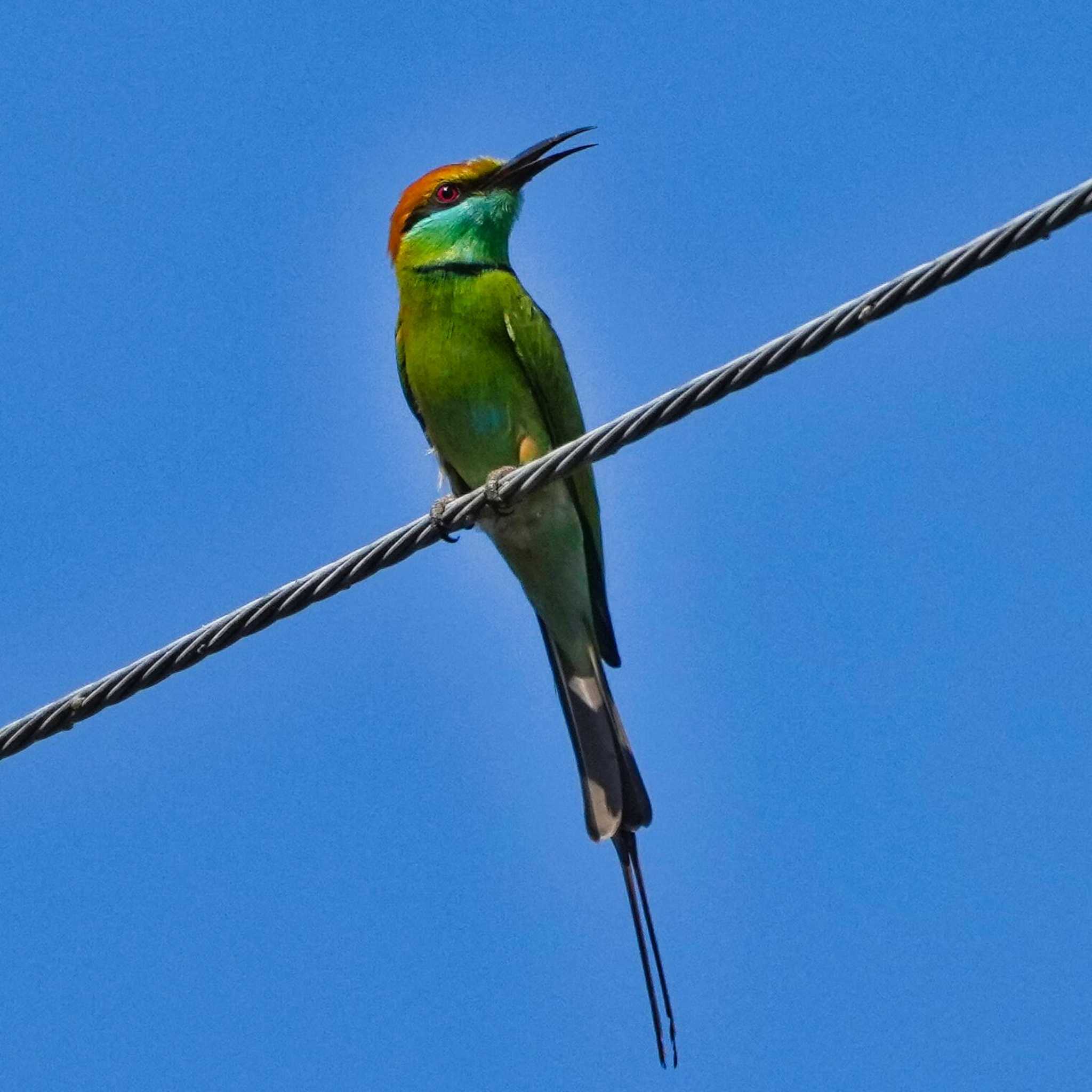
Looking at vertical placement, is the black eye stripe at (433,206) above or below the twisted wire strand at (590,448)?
above

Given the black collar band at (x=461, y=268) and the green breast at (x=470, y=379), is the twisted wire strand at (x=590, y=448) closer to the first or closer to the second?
the green breast at (x=470, y=379)

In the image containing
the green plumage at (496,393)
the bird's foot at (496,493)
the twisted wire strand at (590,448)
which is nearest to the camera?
the twisted wire strand at (590,448)

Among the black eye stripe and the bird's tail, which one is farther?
the black eye stripe

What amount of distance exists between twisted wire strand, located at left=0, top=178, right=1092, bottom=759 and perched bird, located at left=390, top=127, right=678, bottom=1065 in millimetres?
1221

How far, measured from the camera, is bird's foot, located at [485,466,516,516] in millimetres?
4051

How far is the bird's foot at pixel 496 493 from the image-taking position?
13.3 ft

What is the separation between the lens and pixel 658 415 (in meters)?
3.10

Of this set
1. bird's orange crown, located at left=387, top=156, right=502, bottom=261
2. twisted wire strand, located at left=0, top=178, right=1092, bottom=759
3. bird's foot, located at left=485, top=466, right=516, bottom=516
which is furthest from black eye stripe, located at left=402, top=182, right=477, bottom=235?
twisted wire strand, located at left=0, top=178, right=1092, bottom=759

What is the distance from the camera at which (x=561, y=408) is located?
205 inches

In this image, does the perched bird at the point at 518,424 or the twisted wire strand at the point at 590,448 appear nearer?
the twisted wire strand at the point at 590,448

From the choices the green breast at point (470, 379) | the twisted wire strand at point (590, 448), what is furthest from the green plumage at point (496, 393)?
the twisted wire strand at point (590, 448)

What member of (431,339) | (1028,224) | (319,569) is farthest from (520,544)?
(1028,224)

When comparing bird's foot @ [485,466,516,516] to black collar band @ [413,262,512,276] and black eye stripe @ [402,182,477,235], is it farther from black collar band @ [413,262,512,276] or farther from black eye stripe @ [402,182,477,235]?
black eye stripe @ [402,182,477,235]

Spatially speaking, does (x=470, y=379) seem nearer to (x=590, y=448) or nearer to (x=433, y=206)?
(x=433, y=206)
